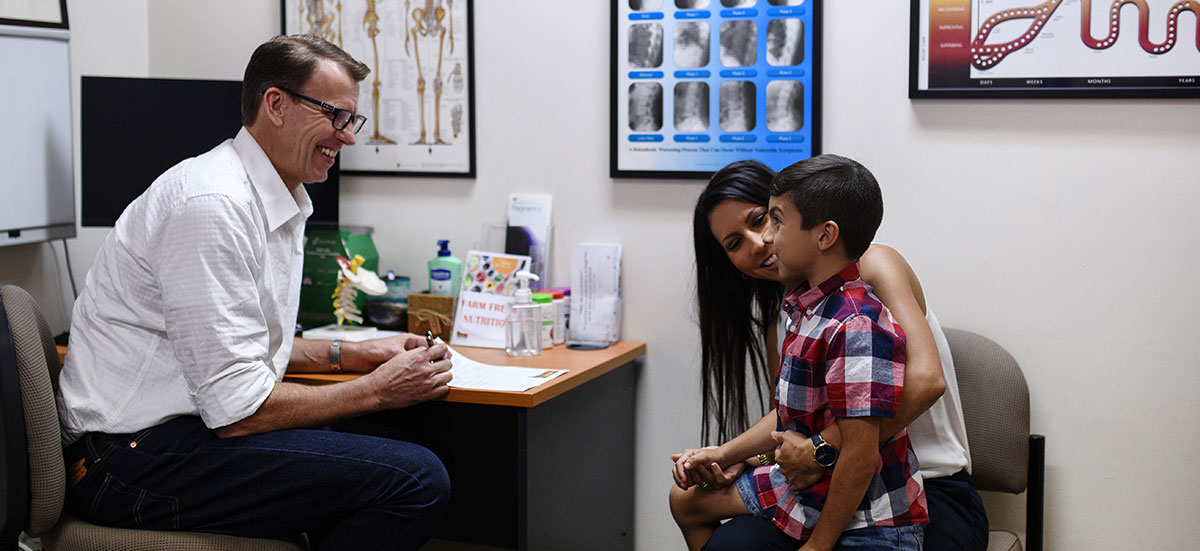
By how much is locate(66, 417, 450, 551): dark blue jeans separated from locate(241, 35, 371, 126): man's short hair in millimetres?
644

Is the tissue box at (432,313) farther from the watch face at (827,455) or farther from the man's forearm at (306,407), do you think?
the watch face at (827,455)

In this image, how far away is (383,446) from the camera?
183 centimetres

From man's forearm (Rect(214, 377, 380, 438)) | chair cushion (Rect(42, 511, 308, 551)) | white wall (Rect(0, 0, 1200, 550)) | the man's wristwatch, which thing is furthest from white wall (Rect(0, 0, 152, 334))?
man's forearm (Rect(214, 377, 380, 438))

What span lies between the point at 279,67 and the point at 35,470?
837 mm

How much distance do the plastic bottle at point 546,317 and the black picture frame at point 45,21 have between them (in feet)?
4.66

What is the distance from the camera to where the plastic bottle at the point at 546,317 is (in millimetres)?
2402

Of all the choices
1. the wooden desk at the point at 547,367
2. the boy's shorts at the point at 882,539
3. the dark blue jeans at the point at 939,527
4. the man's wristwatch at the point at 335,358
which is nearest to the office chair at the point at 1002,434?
the dark blue jeans at the point at 939,527

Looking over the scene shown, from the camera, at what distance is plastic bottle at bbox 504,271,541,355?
2361 mm

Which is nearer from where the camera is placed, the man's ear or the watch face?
the watch face

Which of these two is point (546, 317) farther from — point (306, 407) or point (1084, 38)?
point (1084, 38)

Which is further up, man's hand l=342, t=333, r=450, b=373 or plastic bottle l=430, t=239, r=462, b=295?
plastic bottle l=430, t=239, r=462, b=295

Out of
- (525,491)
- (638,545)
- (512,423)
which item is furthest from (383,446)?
(638,545)

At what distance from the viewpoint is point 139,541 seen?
67.9 inches

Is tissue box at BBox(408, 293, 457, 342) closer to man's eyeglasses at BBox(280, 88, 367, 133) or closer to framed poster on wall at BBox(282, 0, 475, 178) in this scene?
framed poster on wall at BBox(282, 0, 475, 178)
